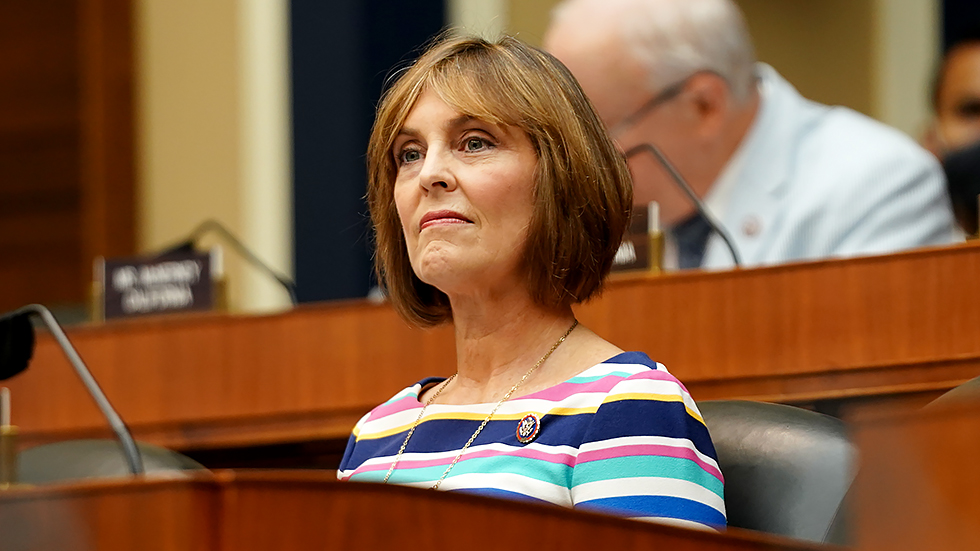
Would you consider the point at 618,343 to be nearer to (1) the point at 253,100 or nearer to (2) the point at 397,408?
(2) the point at 397,408

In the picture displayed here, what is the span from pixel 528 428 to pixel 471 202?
0.84 ft

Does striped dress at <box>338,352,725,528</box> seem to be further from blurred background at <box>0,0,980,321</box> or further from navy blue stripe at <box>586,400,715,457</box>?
blurred background at <box>0,0,980,321</box>

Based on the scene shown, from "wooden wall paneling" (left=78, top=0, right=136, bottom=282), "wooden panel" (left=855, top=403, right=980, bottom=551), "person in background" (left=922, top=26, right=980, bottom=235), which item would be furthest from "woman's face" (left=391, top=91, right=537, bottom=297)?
"wooden wall paneling" (left=78, top=0, right=136, bottom=282)

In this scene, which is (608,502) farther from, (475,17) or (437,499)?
(475,17)

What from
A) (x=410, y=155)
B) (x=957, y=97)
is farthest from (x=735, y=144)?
(x=410, y=155)

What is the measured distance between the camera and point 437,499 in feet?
2.77

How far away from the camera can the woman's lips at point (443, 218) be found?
1.45 meters

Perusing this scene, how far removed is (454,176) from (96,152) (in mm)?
3452

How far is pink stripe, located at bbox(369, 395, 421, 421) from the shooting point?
1.56 m

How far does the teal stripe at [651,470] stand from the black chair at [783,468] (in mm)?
90

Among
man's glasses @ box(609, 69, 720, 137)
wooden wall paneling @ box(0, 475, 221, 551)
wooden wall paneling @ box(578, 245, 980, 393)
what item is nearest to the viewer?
wooden wall paneling @ box(0, 475, 221, 551)

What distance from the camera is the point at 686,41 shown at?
2.98 meters

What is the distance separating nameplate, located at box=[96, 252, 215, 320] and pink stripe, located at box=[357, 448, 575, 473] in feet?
3.97

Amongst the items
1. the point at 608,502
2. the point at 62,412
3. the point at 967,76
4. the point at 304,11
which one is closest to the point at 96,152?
the point at 304,11
